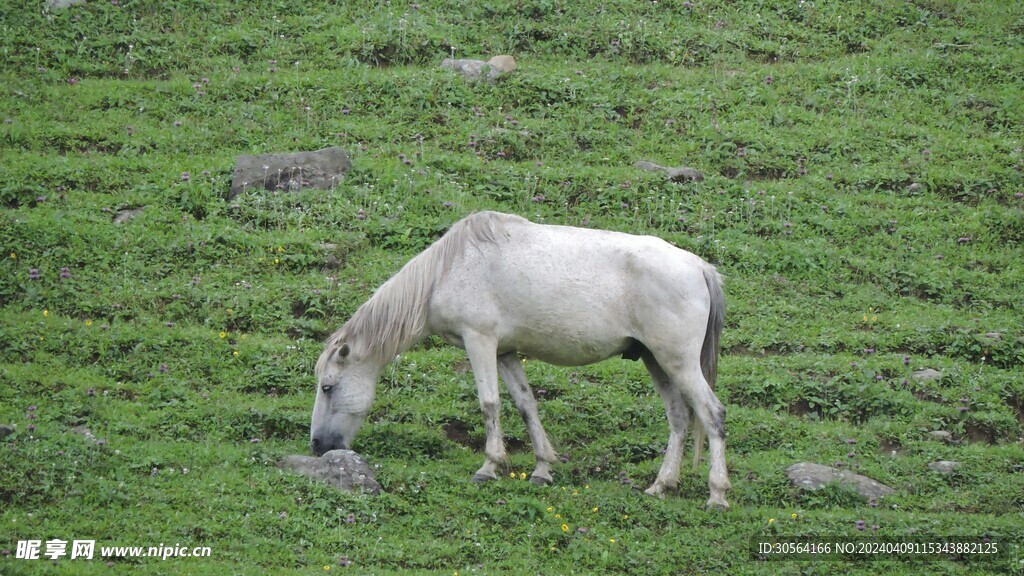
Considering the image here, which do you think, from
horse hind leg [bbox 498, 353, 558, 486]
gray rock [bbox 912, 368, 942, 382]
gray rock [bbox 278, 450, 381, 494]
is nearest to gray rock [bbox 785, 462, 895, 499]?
horse hind leg [bbox 498, 353, 558, 486]

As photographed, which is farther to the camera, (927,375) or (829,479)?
(927,375)

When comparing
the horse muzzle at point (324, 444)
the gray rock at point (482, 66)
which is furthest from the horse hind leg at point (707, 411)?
the gray rock at point (482, 66)

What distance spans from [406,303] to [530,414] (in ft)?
5.05

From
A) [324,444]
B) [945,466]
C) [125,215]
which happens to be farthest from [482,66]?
[945,466]

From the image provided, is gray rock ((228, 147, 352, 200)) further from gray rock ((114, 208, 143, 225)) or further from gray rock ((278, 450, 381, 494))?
gray rock ((278, 450, 381, 494))

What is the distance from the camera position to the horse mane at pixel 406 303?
9.88 meters

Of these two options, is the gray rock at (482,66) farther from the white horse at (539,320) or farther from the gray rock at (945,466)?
the gray rock at (945,466)

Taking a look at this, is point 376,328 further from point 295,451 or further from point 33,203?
point 33,203

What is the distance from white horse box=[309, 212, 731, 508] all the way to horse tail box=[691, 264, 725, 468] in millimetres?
11

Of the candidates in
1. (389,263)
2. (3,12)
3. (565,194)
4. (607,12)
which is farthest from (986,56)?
(3,12)

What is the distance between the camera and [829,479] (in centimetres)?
971

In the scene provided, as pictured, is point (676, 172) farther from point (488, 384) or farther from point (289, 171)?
point (488, 384)

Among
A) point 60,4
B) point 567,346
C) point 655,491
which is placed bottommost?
point 655,491

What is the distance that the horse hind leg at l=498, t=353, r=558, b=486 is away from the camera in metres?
9.73
